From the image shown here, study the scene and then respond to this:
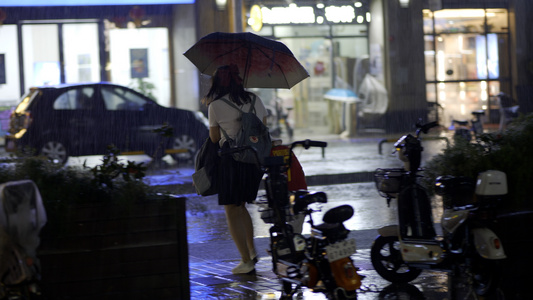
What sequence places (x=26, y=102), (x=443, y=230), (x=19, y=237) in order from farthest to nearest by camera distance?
(x=26, y=102) → (x=443, y=230) → (x=19, y=237)

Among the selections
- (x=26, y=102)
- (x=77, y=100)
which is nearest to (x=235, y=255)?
(x=77, y=100)

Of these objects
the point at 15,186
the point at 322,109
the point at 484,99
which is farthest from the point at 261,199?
the point at 484,99

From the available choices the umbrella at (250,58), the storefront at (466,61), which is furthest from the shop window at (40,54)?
the umbrella at (250,58)

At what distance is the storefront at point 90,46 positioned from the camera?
2197 centimetres

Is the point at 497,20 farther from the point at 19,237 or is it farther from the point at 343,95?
the point at 19,237

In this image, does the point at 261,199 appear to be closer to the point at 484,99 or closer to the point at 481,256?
the point at 481,256

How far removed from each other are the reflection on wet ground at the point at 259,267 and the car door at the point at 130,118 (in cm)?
576

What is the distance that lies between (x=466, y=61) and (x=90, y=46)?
1208cm

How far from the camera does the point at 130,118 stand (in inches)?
630

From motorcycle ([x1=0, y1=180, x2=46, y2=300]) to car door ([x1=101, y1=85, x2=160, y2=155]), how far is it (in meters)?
11.4

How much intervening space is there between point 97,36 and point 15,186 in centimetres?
1868

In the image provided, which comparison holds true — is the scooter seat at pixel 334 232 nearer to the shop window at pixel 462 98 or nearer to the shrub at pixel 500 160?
the shrub at pixel 500 160

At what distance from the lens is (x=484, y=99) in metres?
26.0

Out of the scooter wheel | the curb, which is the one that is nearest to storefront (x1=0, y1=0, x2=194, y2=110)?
the curb
